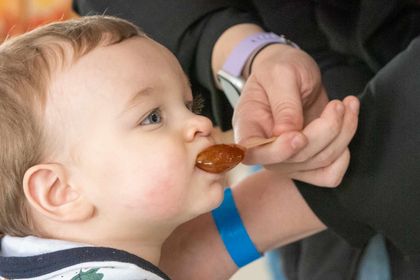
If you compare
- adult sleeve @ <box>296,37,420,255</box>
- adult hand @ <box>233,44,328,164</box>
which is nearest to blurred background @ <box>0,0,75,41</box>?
adult hand @ <box>233,44,328,164</box>

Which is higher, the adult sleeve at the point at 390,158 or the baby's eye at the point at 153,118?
the baby's eye at the point at 153,118

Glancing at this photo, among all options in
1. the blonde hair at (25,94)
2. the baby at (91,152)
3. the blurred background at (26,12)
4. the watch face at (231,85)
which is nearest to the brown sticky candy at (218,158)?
the baby at (91,152)

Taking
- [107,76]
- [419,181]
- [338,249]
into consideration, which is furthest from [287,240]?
[107,76]

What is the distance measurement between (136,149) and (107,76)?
66 millimetres

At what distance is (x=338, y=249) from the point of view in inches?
31.5

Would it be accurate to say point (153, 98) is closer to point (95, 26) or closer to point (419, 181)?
point (95, 26)

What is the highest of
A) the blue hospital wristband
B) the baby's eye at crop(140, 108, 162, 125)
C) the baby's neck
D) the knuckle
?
the baby's eye at crop(140, 108, 162, 125)

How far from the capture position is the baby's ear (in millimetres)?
536

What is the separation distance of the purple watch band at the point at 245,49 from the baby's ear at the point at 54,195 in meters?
0.30

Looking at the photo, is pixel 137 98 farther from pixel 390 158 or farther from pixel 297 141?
pixel 390 158

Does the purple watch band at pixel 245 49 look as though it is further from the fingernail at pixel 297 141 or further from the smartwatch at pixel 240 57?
the fingernail at pixel 297 141

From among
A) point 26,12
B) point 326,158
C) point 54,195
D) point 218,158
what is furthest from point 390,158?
point 26,12

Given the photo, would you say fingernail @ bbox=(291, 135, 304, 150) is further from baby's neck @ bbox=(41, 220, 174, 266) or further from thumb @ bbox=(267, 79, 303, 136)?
baby's neck @ bbox=(41, 220, 174, 266)

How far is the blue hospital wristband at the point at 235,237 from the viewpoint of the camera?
28.2 inches
